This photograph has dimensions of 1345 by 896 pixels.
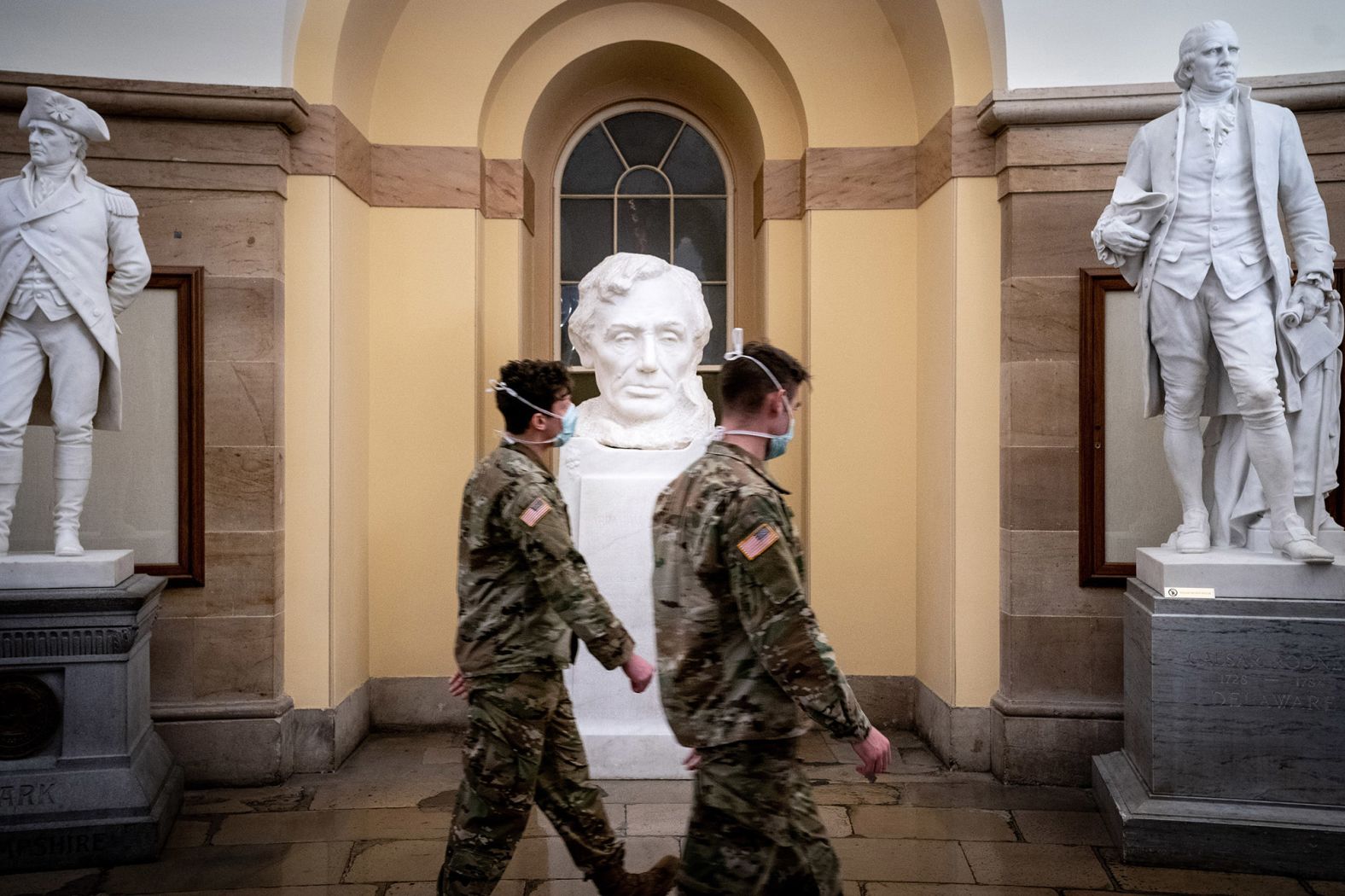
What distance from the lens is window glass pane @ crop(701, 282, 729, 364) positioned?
7.16 meters

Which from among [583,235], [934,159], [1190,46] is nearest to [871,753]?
[1190,46]

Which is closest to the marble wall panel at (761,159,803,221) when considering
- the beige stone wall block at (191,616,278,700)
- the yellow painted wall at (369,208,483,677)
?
the yellow painted wall at (369,208,483,677)

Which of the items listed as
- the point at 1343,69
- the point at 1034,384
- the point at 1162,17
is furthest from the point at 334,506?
the point at 1343,69

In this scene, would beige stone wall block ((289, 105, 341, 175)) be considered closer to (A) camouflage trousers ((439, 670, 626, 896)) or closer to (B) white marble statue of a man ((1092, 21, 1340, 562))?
(A) camouflage trousers ((439, 670, 626, 896))

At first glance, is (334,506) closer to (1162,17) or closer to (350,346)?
(350,346)

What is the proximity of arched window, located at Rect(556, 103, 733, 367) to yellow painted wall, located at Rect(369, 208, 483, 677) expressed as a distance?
1.10 m

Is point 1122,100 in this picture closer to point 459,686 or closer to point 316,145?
point 316,145

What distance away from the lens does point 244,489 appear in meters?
5.28

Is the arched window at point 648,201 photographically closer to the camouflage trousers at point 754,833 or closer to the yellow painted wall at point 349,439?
the yellow painted wall at point 349,439

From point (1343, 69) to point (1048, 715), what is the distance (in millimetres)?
3285

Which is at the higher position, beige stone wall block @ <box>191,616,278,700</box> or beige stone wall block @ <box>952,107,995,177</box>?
beige stone wall block @ <box>952,107,995,177</box>

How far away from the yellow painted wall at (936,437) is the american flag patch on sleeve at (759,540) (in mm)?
3234

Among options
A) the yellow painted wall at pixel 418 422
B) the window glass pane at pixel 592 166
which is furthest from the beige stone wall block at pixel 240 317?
the window glass pane at pixel 592 166

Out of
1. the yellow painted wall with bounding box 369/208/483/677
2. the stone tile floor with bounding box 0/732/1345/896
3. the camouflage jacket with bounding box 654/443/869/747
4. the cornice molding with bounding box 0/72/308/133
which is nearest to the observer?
the camouflage jacket with bounding box 654/443/869/747
